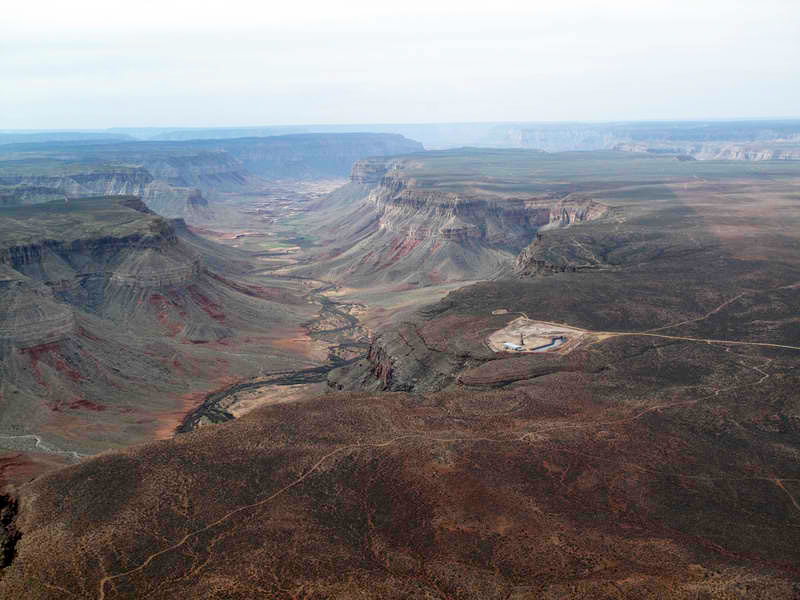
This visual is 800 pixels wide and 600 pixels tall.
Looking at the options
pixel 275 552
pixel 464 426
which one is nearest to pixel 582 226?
pixel 464 426

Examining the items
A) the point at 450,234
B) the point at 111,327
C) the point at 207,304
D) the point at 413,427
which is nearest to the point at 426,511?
the point at 413,427

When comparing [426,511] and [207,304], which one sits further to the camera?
[207,304]

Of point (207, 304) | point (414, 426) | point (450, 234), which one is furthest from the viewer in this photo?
point (450, 234)

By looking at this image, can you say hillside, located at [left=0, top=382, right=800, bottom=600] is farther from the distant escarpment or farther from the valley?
the distant escarpment

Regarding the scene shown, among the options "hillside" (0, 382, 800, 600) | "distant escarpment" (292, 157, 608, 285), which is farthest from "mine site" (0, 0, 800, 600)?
"distant escarpment" (292, 157, 608, 285)

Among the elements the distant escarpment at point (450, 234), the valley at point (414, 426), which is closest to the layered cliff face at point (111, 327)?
the valley at point (414, 426)

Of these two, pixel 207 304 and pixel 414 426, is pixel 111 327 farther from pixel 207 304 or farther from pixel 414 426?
pixel 414 426

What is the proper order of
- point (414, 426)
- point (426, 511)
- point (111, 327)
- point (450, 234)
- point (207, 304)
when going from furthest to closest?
point (450, 234)
point (207, 304)
point (111, 327)
point (414, 426)
point (426, 511)
